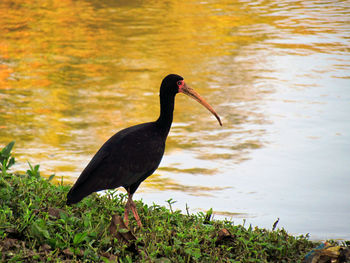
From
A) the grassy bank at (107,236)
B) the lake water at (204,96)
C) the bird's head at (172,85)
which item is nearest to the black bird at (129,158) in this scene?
the bird's head at (172,85)

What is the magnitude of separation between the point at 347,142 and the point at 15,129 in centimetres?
545

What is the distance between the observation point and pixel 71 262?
470 cm

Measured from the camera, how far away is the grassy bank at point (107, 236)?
4859mm

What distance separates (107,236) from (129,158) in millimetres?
817

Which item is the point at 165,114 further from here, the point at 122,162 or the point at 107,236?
the point at 107,236

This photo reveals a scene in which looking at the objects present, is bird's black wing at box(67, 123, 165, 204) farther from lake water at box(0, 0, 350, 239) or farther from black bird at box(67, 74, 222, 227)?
lake water at box(0, 0, 350, 239)

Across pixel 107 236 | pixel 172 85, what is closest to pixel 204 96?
pixel 172 85

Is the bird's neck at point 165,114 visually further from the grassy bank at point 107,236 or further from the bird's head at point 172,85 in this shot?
the grassy bank at point 107,236

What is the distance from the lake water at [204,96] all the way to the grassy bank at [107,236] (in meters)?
1.21

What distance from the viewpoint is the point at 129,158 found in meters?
5.61

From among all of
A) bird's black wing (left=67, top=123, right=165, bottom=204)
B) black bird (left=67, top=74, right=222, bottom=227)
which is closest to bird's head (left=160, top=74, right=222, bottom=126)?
black bird (left=67, top=74, right=222, bottom=227)

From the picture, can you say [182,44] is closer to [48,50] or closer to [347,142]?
[48,50]

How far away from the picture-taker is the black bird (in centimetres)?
539

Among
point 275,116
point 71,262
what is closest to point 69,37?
point 275,116
